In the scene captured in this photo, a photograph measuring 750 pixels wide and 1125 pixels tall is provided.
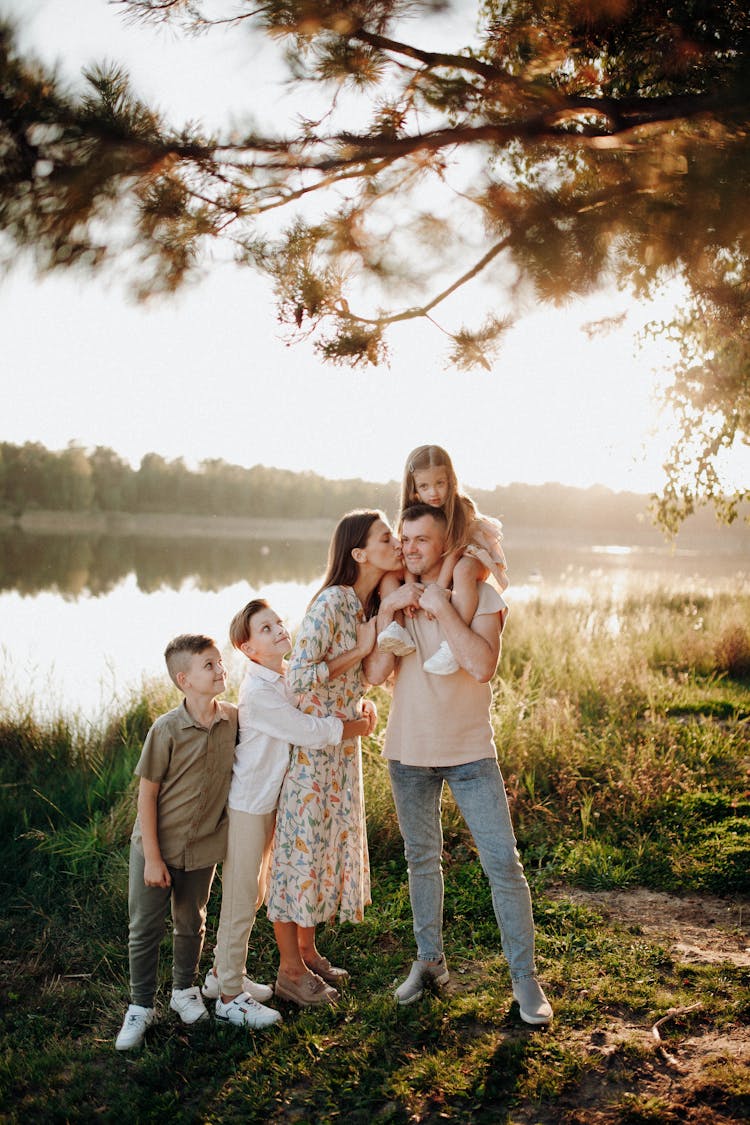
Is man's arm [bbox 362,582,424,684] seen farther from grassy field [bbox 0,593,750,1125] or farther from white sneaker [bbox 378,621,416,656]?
grassy field [bbox 0,593,750,1125]

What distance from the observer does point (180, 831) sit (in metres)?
3.03

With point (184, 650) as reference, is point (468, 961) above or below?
below

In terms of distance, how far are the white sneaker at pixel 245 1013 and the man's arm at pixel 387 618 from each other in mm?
1201

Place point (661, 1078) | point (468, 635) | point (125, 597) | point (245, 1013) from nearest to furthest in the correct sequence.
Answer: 1. point (661, 1078)
2. point (468, 635)
3. point (245, 1013)
4. point (125, 597)

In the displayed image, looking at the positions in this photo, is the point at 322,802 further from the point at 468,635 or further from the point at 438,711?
the point at 468,635

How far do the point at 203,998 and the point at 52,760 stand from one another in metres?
3.51

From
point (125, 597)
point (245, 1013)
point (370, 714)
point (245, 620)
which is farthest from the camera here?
point (125, 597)

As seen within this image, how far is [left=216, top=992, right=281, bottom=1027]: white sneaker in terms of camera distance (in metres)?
3.01

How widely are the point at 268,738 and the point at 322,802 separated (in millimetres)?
308

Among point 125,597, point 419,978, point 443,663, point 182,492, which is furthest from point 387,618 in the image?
point 182,492

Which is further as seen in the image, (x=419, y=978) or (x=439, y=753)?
(x=419, y=978)

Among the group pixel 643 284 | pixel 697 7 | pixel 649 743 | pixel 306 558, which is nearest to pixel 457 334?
pixel 643 284

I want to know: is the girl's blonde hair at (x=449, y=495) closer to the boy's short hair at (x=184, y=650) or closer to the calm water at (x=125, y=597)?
the calm water at (x=125, y=597)

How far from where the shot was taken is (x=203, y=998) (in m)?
3.25
